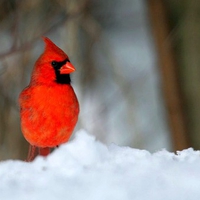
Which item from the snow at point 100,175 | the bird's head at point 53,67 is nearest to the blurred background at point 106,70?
the bird's head at point 53,67

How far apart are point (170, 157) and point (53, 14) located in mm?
1875

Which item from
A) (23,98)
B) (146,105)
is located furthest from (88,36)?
(23,98)

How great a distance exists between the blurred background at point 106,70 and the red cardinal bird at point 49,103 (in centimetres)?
91

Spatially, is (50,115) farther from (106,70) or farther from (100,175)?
(106,70)

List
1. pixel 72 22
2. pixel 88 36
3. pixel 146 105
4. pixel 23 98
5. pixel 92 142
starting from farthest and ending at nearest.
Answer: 1. pixel 146 105
2. pixel 88 36
3. pixel 72 22
4. pixel 23 98
5. pixel 92 142

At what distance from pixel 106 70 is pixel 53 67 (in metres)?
1.50

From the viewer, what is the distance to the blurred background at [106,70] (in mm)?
2348

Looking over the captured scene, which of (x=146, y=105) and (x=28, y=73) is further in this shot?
(x=146, y=105)

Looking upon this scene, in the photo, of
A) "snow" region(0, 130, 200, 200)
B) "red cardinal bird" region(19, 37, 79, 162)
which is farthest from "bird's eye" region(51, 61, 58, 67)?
"snow" region(0, 130, 200, 200)

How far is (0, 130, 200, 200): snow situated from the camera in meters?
0.51

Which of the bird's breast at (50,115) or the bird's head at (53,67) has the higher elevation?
the bird's head at (53,67)

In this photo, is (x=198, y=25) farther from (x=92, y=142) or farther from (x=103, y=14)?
(x=92, y=142)

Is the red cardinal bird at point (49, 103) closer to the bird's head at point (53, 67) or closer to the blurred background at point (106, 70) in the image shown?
the bird's head at point (53, 67)

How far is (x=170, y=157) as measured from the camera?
0.67 meters
